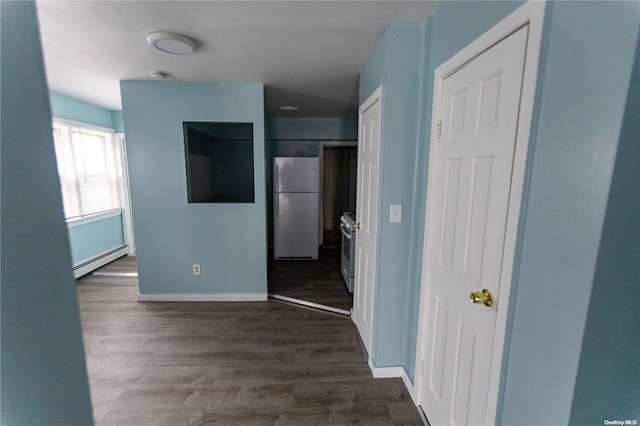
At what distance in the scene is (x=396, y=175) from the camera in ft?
5.68

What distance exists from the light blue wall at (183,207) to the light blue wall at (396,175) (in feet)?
5.11

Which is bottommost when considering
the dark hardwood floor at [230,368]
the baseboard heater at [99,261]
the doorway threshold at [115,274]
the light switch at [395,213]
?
the dark hardwood floor at [230,368]

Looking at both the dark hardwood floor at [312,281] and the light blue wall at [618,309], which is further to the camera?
the dark hardwood floor at [312,281]

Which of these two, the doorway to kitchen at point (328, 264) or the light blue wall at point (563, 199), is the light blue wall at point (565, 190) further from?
the doorway to kitchen at point (328, 264)

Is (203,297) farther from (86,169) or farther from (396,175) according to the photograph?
(86,169)

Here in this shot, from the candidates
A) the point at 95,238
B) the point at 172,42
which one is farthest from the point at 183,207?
the point at 95,238

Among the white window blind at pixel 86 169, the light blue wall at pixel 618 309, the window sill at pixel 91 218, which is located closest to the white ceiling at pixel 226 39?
the white window blind at pixel 86 169

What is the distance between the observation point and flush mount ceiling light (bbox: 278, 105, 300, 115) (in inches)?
151

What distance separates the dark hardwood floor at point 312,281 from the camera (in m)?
3.18

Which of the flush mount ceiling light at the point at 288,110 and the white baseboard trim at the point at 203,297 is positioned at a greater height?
→ the flush mount ceiling light at the point at 288,110

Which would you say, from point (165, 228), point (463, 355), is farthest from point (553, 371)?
point (165, 228)

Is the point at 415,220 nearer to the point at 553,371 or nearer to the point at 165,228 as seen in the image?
the point at 553,371

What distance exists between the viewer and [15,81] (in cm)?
46

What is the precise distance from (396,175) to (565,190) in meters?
1.03
